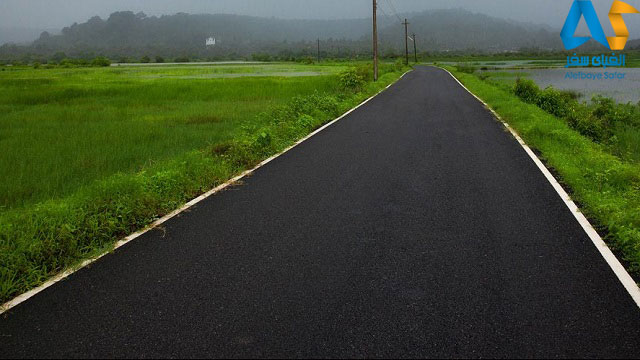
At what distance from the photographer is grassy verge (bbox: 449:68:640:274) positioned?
4.70 meters

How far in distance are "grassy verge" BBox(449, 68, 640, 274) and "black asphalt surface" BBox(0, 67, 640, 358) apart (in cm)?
32

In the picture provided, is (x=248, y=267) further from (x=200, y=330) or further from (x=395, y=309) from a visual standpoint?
(x=395, y=309)

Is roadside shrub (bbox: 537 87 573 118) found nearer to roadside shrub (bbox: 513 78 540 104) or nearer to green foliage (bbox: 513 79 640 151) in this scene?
green foliage (bbox: 513 79 640 151)

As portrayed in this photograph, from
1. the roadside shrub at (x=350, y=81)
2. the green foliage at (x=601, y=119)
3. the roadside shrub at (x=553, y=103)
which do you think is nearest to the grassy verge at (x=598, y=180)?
the green foliage at (x=601, y=119)

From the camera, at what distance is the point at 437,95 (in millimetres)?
22453

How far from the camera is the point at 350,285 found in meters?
3.74

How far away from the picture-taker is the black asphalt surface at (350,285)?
300 cm

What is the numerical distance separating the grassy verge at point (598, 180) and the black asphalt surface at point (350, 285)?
320 millimetres

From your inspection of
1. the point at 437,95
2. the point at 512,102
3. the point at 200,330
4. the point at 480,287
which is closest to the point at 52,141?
the point at 200,330

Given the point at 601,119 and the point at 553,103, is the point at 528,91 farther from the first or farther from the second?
the point at 601,119

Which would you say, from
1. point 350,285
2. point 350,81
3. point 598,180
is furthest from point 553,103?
point 350,285

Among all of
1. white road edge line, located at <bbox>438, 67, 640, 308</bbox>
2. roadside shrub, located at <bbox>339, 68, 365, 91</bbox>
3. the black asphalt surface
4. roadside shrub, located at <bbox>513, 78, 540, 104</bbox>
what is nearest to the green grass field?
roadside shrub, located at <bbox>339, 68, 365, 91</bbox>

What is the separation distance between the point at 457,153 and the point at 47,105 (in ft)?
52.4

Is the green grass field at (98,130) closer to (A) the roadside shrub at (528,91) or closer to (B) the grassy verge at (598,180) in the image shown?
(B) the grassy verge at (598,180)
